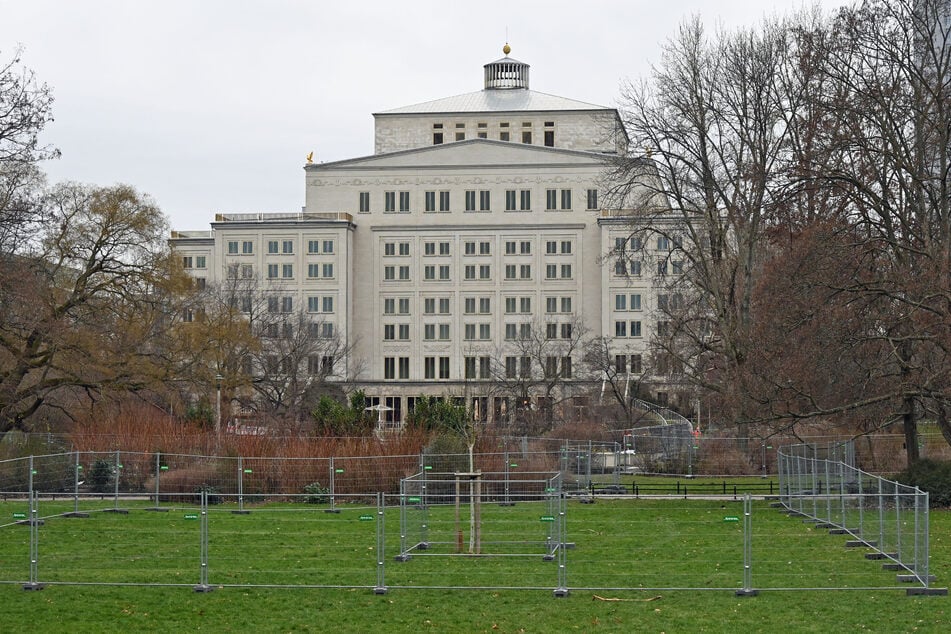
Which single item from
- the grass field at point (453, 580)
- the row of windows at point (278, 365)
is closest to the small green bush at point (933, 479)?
the grass field at point (453, 580)

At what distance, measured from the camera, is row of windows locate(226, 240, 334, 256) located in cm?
11912

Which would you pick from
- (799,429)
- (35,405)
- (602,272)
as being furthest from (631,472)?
(602,272)

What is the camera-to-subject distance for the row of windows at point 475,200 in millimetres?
118625

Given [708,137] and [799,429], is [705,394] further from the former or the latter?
[708,137]

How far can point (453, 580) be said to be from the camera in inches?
896

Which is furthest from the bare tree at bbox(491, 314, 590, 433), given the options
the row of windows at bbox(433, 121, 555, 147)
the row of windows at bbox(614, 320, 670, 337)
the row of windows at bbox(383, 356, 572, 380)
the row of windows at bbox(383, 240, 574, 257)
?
the row of windows at bbox(433, 121, 555, 147)

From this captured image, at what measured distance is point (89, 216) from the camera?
5681cm

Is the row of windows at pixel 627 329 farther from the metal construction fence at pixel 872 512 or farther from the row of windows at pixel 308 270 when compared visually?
the metal construction fence at pixel 872 512

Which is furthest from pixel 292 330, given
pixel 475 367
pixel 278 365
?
pixel 475 367

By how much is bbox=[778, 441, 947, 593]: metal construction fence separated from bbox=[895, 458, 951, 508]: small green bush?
128cm

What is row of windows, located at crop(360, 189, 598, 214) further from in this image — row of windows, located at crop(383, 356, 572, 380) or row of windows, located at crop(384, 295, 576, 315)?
row of windows, located at crop(383, 356, 572, 380)

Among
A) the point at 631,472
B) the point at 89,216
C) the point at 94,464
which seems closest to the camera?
the point at 94,464

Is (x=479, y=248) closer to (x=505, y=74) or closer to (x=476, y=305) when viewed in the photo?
(x=476, y=305)

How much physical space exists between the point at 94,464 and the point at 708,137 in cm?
2671
